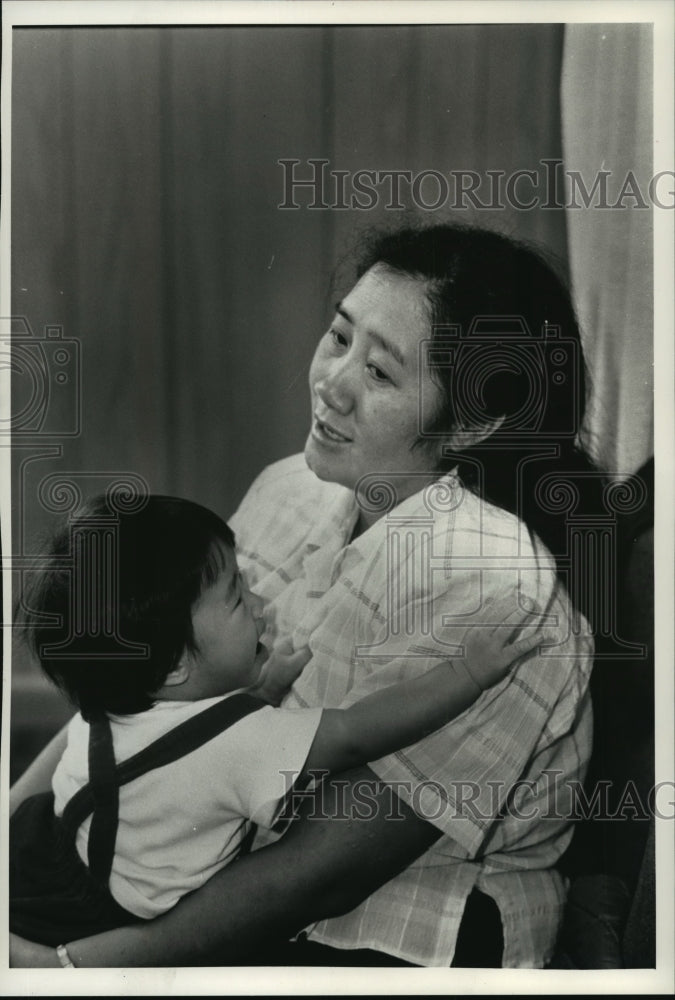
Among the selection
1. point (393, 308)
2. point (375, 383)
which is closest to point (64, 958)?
point (375, 383)

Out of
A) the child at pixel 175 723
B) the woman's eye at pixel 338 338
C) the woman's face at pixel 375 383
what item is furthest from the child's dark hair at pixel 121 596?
the woman's eye at pixel 338 338

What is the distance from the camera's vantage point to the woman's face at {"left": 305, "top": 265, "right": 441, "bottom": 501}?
4.98 feet

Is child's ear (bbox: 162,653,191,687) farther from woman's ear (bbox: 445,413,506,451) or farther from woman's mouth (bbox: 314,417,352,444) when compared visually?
woman's ear (bbox: 445,413,506,451)

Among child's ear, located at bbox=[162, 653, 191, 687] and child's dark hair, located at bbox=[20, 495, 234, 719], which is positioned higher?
child's dark hair, located at bbox=[20, 495, 234, 719]

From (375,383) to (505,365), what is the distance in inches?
8.6

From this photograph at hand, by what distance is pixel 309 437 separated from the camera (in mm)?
1535

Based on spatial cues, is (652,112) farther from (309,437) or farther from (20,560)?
(20,560)

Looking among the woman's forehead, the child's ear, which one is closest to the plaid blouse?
the child's ear

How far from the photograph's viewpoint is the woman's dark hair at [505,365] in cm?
152

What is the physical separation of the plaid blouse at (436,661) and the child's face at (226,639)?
0.09 ft

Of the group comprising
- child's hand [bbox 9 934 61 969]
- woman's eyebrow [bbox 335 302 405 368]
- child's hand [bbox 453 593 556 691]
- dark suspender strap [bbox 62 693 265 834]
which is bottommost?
child's hand [bbox 9 934 61 969]

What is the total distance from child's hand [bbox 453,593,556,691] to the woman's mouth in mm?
364

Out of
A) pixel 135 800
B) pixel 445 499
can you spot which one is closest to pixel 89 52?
pixel 445 499

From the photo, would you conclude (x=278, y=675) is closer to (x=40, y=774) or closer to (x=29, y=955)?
(x=40, y=774)
